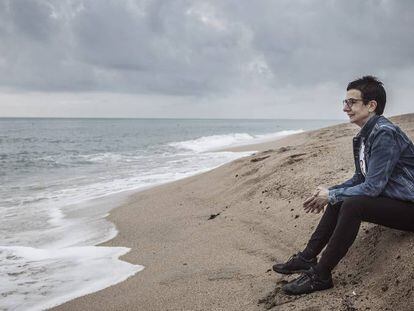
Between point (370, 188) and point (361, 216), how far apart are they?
9.2 inches

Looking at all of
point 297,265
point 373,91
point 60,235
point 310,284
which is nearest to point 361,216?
point 310,284

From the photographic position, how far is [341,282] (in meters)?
3.58

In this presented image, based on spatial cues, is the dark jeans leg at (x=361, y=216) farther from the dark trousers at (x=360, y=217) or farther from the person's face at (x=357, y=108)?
the person's face at (x=357, y=108)

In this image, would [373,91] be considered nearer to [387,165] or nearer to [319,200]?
[387,165]

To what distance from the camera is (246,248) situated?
5129mm

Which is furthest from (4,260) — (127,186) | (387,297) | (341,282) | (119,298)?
(127,186)

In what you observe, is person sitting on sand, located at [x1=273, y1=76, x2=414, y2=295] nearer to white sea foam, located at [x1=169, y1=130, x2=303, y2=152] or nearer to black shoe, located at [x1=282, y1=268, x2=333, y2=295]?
black shoe, located at [x1=282, y1=268, x2=333, y2=295]

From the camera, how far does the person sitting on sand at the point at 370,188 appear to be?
3.24 metres

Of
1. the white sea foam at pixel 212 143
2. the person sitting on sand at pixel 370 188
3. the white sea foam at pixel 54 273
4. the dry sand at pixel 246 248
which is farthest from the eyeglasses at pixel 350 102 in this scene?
the white sea foam at pixel 212 143

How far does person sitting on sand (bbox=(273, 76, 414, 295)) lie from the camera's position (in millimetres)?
3240

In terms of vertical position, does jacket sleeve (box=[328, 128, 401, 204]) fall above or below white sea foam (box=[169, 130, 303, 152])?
above

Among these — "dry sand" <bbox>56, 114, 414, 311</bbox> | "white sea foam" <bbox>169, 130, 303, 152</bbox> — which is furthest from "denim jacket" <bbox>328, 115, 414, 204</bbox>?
"white sea foam" <bbox>169, 130, 303, 152</bbox>

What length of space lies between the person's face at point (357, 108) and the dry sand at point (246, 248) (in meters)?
1.09

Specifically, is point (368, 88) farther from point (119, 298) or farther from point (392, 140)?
point (119, 298)
